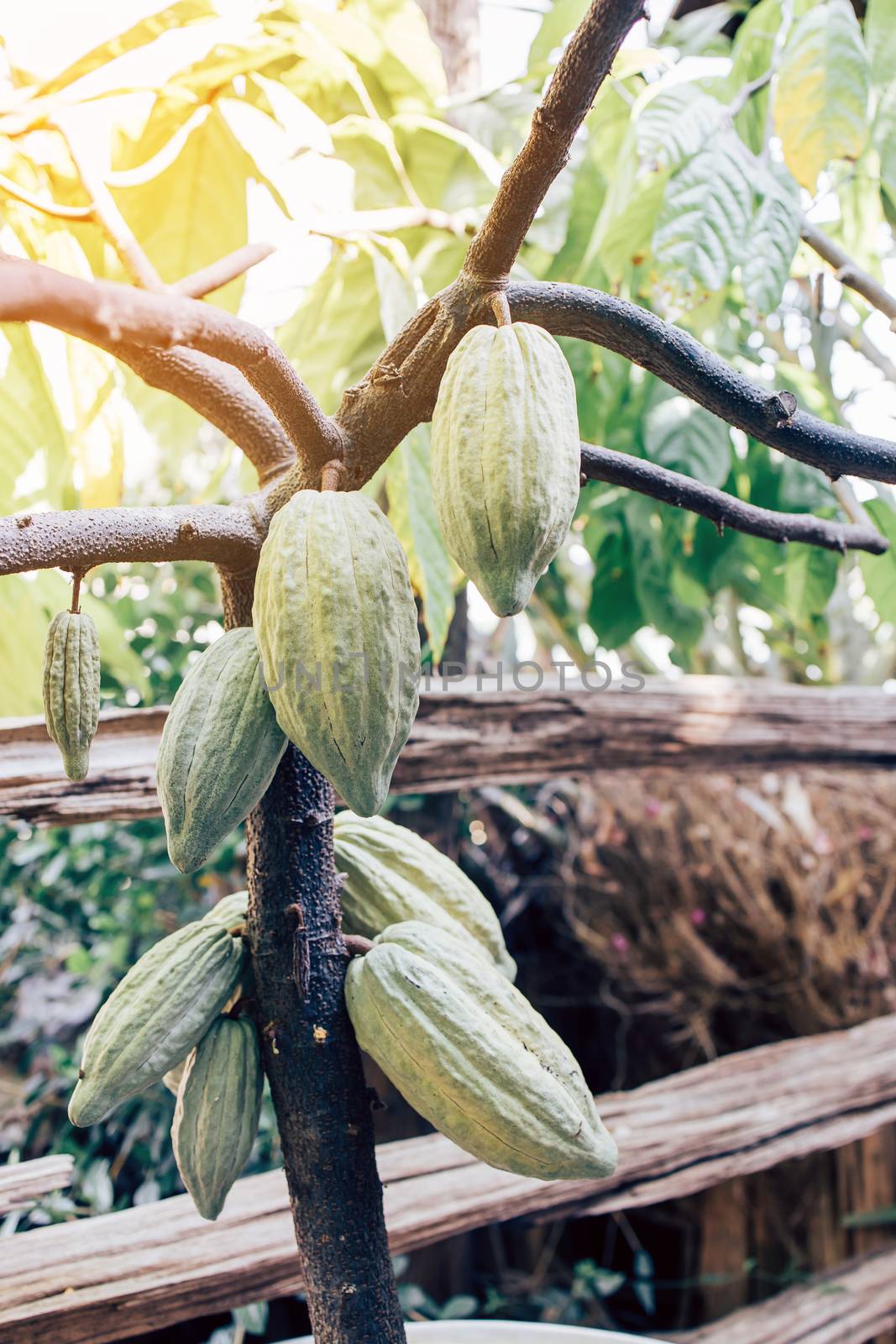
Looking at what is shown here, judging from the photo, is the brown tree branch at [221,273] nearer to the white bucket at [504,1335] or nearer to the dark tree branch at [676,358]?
the dark tree branch at [676,358]

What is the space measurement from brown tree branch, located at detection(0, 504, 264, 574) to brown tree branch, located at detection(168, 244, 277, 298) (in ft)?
0.34

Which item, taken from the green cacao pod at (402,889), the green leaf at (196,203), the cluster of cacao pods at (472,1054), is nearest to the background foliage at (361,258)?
the green leaf at (196,203)

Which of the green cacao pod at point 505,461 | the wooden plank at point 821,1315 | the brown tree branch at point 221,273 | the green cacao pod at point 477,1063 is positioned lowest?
the wooden plank at point 821,1315

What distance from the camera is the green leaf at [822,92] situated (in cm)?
66

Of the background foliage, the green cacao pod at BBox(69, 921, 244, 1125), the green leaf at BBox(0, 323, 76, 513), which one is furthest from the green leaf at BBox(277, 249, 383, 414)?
the green cacao pod at BBox(69, 921, 244, 1125)

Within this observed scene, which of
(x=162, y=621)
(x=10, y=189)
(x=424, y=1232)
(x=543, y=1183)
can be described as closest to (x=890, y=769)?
(x=543, y=1183)

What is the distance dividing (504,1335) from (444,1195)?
19cm

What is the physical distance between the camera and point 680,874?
1590 millimetres

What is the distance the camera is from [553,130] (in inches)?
13.7

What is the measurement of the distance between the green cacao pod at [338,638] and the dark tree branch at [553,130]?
0.39 feet

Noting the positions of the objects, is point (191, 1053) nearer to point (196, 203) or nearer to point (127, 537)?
point (127, 537)

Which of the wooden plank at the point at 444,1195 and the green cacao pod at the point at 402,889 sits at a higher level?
the green cacao pod at the point at 402,889

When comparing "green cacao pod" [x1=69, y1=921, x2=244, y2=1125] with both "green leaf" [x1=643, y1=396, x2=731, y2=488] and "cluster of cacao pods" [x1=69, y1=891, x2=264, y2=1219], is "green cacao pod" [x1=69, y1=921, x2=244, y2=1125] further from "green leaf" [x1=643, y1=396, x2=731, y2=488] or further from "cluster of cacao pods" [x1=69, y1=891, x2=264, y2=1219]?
"green leaf" [x1=643, y1=396, x2=731, y2=488]

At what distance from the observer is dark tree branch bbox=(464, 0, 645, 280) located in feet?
1.06
